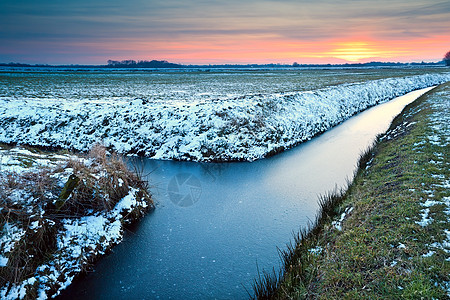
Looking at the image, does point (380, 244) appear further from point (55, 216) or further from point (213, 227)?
point (55, 216)

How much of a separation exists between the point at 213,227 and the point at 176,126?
9.67m

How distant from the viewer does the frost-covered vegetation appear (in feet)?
18.9

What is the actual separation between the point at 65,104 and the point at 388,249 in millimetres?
23152

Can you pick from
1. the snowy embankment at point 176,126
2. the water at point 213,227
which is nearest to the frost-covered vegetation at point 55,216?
the water at point 213,227

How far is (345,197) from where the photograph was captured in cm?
891

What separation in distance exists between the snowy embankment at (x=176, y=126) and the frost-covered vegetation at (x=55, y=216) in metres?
6.38

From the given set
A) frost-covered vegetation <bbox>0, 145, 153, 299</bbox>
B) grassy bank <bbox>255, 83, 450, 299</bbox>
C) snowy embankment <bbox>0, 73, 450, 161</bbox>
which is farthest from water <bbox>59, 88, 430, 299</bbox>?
snowy embankment <bbox>0, 73, 450, 161</bbox>

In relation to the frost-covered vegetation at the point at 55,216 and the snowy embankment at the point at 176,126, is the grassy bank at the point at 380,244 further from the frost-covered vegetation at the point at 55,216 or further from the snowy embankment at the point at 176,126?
the snowy embankment at the point at 176,126

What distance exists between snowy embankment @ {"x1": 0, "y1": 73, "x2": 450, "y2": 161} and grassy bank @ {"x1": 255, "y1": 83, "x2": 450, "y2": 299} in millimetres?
7625

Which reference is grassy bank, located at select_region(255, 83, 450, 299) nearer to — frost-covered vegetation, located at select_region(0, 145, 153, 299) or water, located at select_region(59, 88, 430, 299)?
water, located at select_region(59, 88, 430, 299)

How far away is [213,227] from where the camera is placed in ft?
27.1

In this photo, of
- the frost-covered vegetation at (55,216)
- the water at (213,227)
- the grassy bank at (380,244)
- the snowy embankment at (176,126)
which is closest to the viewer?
the grassy bank at (380,244)

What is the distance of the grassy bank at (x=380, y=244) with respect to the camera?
4.48 meters

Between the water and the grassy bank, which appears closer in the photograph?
the grassy bank
